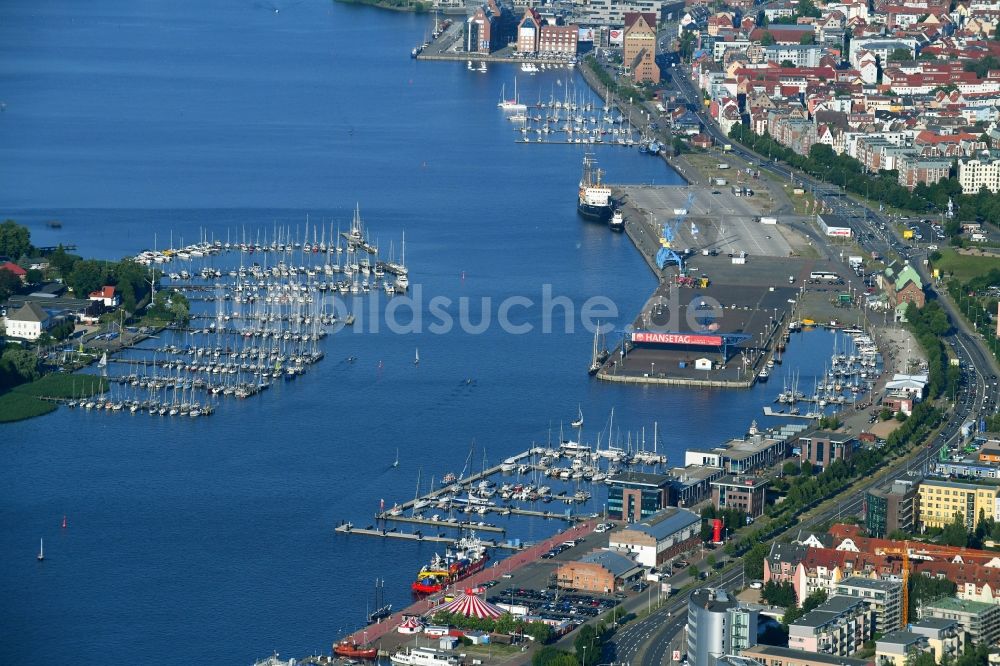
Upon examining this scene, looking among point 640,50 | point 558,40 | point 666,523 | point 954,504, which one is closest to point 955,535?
point 954,504

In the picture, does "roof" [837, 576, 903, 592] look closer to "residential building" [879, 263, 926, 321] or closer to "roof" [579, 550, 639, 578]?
"roof" [579, 550, 639, 578]

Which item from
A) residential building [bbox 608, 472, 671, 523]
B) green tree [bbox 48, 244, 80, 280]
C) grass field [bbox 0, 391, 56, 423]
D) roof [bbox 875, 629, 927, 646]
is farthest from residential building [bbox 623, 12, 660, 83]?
roof [bbox 875, 629, 927, 646]

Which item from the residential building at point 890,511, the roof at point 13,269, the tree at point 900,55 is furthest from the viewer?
the tree at point 900,55

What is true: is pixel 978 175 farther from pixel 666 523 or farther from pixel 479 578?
pixel 479 578

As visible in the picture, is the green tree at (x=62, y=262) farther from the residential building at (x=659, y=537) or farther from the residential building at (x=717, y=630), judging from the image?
the residential building at (x=717, y=630)

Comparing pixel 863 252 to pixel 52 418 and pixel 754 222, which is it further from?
pixel 52 418

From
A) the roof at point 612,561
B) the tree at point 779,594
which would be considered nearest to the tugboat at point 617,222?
the roof at point 612,561
